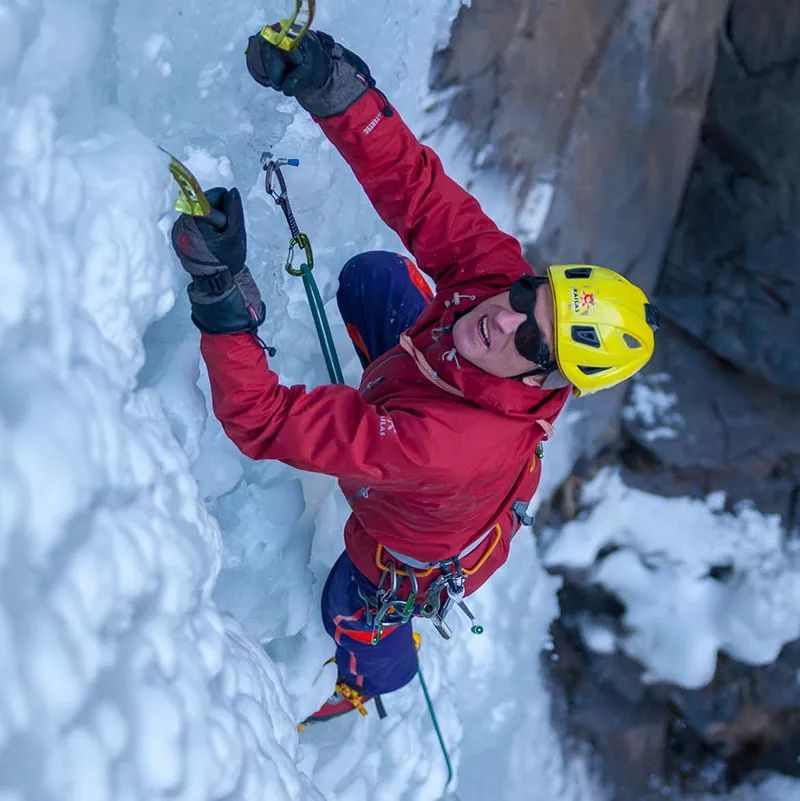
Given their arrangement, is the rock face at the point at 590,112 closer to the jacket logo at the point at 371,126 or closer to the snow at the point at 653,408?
the snow at the point at 653,408

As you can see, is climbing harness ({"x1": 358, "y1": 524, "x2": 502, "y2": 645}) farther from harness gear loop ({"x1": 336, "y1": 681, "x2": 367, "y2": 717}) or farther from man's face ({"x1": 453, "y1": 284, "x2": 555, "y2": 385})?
man's face ({"x1": 453, "y1": 284, "x2": 555, "y2": 385})

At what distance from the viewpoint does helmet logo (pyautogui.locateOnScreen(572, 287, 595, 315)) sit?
171 centimetres

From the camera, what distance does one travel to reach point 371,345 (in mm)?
2490

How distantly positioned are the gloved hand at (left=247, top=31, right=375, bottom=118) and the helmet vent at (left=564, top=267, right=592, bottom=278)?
64 centimetres

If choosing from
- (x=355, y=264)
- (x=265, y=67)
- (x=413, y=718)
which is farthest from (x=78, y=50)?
(x=413, y=718)

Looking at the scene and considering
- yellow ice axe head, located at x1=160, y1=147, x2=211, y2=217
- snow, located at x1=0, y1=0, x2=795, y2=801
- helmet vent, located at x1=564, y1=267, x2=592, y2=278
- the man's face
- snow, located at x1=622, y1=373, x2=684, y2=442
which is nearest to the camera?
snow, located at x1=0, y1=0, x2=795, y2=801

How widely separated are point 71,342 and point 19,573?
403 mm

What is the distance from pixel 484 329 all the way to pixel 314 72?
68cm

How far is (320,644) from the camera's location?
7.94 feet

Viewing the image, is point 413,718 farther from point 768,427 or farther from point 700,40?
point 700,40

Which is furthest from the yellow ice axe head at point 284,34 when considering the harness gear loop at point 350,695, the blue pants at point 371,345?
the harness gear loop at point 350,695

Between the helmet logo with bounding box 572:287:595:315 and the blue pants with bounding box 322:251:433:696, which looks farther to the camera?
the blue pants with bounding box 322:251:433:696

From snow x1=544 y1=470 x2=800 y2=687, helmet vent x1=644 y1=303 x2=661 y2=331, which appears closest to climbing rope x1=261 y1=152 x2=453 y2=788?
helmet vent x1=644 y1=303 x2=661 y2=331

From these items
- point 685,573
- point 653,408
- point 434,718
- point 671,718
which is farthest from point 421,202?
point 671,718
